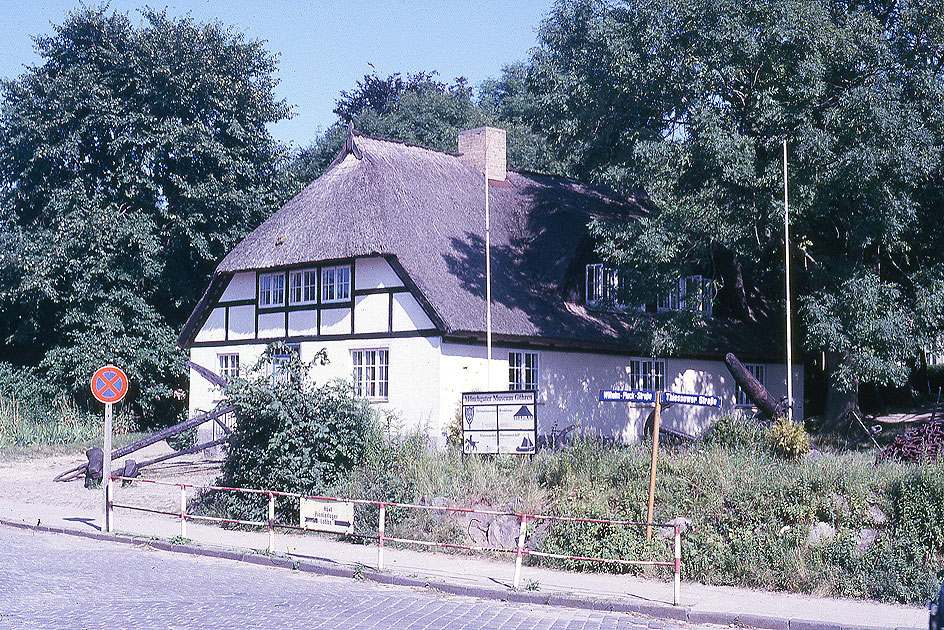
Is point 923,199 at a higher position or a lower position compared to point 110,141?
lower

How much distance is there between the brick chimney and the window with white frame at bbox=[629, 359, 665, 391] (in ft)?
25.2

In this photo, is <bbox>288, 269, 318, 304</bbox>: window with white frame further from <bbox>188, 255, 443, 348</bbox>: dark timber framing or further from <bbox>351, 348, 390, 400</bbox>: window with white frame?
<bbox>351, 348, 390, 400</bbox>: window with white frame

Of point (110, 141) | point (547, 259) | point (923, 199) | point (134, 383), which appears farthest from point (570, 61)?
point (134, 383)

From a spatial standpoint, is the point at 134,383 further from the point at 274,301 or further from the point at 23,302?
the point at 274,301

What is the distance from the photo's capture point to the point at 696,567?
43.8ft

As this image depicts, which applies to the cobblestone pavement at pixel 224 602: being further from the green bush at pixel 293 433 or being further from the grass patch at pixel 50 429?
the grass patch at pixel 50 429

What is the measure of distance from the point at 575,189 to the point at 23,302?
19.0 metres

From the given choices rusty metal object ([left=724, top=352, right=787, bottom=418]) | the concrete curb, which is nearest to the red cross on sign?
the concrete curb

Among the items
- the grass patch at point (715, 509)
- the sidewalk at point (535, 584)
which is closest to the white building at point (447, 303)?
the grass patch at point (715, 509)

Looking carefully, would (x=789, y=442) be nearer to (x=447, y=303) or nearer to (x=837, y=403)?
(x=837, y=403)

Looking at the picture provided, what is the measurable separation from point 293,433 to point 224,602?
6.63 meters

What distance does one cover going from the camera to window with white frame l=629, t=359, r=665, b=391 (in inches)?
1149

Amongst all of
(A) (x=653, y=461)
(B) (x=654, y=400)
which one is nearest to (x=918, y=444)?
(B) (x=654, y=400)

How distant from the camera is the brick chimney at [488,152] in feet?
108
